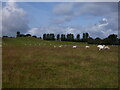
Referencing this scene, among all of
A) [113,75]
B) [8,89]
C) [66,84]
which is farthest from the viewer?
[113,75]

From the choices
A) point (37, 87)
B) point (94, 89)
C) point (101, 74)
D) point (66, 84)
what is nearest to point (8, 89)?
point (37, 87)

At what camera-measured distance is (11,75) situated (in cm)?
1123

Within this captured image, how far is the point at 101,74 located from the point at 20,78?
494 cm

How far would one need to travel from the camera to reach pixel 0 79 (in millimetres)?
10609

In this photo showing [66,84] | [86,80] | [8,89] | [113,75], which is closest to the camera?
[8,89]

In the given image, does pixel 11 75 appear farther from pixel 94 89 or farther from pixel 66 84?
pixel 94 89

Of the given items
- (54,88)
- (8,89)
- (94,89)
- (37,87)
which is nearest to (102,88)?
(94,89)

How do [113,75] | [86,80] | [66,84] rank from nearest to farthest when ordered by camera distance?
[66,84]
[86,80]
[113,75]

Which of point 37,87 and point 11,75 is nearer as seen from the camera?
point 37,87

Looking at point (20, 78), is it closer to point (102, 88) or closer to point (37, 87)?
point (37, 87)

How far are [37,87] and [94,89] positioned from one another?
267 centimetres

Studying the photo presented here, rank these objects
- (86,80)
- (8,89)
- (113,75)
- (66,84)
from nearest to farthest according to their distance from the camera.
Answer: (8,89)
(66,84)
(86,80)
(113,75)

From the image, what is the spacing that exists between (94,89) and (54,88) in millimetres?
1849

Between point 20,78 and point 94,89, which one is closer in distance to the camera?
point 94,89
